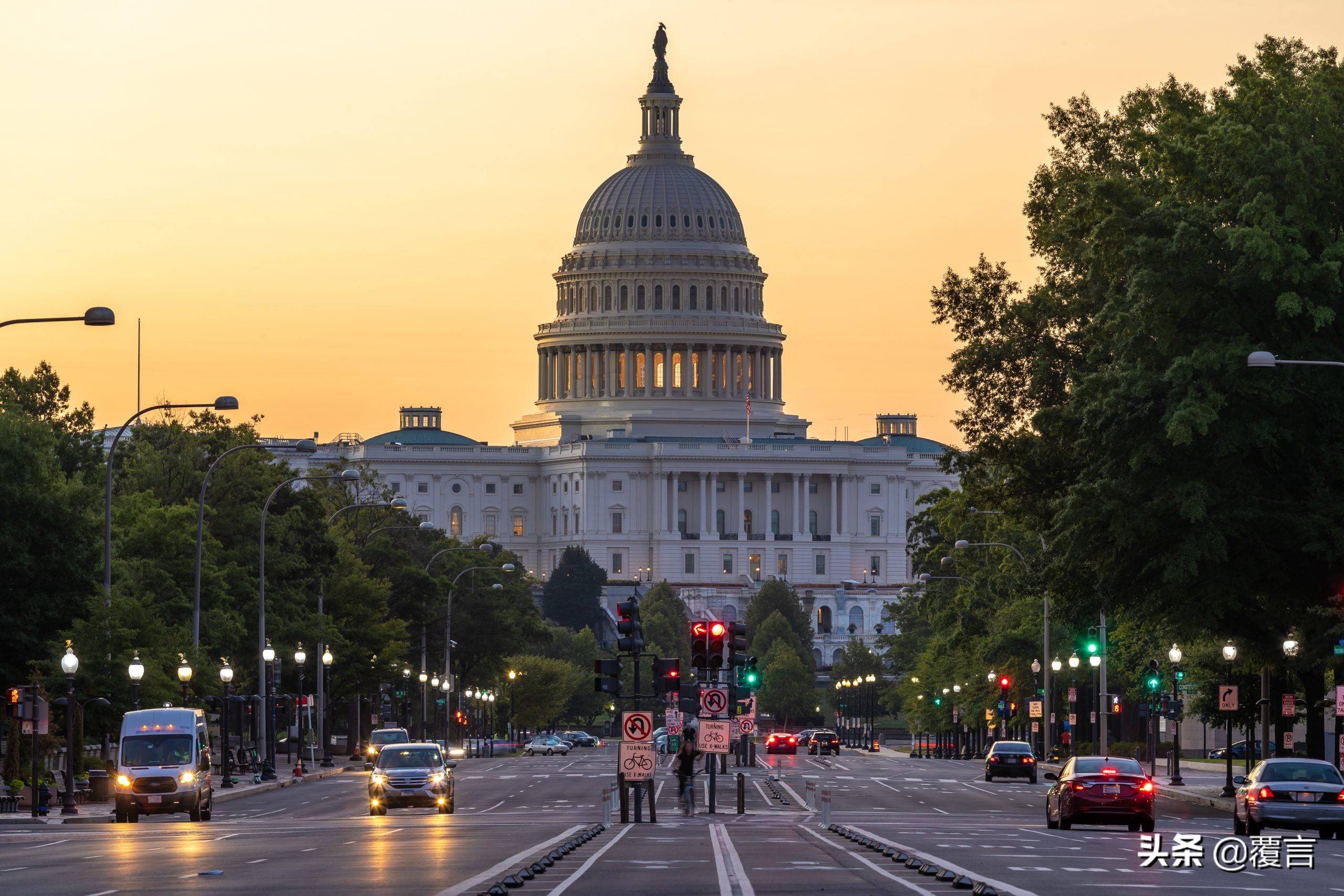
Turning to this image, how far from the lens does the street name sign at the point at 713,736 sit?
45781 mm

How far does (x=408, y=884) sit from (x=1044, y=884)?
7060mm

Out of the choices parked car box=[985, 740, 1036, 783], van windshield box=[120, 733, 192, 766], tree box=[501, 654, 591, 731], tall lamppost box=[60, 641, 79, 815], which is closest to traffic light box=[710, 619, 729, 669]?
van windshield box=[120, 733, 192, 766]

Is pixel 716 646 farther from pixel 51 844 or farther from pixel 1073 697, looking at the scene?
pixel 1073 697

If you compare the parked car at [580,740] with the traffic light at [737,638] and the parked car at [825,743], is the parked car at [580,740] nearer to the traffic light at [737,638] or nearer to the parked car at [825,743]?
the parked car at [825,743]

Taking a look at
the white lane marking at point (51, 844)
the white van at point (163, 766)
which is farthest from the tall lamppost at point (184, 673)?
the white lane marking at point (51, 844)

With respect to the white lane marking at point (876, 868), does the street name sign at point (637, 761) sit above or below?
above

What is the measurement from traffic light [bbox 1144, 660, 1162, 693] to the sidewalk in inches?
1029

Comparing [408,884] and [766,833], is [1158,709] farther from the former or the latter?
Result: [408,884]

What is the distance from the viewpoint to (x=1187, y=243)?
4797cm

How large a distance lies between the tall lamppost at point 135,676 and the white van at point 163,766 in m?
3.78

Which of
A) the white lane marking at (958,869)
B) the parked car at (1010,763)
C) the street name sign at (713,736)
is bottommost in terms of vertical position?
the parked car at (1010,763)

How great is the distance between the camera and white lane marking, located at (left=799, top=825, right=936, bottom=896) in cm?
2547

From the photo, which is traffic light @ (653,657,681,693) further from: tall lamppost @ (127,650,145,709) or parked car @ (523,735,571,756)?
parked car @ (523,735,571,756)

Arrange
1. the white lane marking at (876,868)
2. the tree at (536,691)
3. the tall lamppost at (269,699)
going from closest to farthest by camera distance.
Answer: the white lane marking at (876,868) < the tall lamppost at (269,699) < the tree at (536,691)
